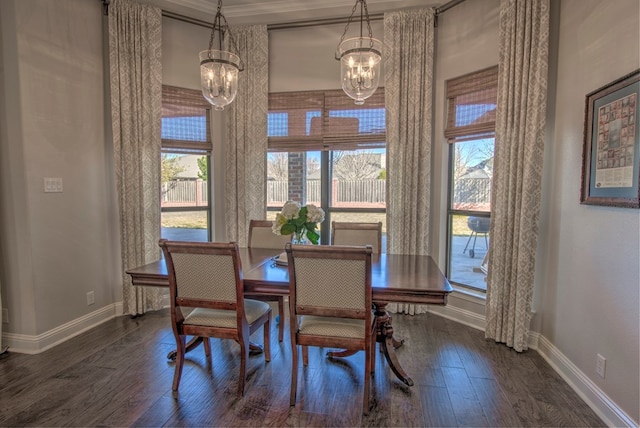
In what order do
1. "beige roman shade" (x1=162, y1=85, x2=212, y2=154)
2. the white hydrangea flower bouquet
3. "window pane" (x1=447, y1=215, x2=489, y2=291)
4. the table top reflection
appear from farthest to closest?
1. "beige roman shade" (x1=162, y1=85, x2=212, y2=154)
2. "window pane" (x1=447, y1=215, x2=489, y2=291)
3. the white hydrangea flower bouquet
4. the table top reflection

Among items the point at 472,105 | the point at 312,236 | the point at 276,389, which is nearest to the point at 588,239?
the point at 472,105

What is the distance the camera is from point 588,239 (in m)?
2.19

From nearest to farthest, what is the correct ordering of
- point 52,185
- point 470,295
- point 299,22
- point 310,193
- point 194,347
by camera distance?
point 194,347 → point 52,185 → point 470,295 → point 299,22 → point 310,193

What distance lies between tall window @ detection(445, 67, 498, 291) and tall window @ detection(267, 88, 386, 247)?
732 mm

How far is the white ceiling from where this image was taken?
11.0 ft

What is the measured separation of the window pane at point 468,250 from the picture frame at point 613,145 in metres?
1.16

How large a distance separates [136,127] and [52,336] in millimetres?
2032

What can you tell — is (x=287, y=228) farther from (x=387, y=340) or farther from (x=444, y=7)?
(x=444, y=7)

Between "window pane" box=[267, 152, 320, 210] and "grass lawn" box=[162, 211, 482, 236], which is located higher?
"window pane" box=[267, 152, 320, 210]

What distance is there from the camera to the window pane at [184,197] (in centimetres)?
387

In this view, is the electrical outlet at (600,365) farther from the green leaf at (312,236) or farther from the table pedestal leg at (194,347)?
the table pedestal leg at (194,347)

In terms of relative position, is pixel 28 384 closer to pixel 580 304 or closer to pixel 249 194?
pixel 249 194

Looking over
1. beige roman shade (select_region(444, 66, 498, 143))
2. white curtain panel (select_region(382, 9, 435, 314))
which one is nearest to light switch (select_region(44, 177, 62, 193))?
white curtain panel (select_region(382, 9, 435, 314))

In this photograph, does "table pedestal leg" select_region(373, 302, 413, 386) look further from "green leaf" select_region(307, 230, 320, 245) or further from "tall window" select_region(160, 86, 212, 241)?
"tall window" select_region(160, 86, 212, 241)
